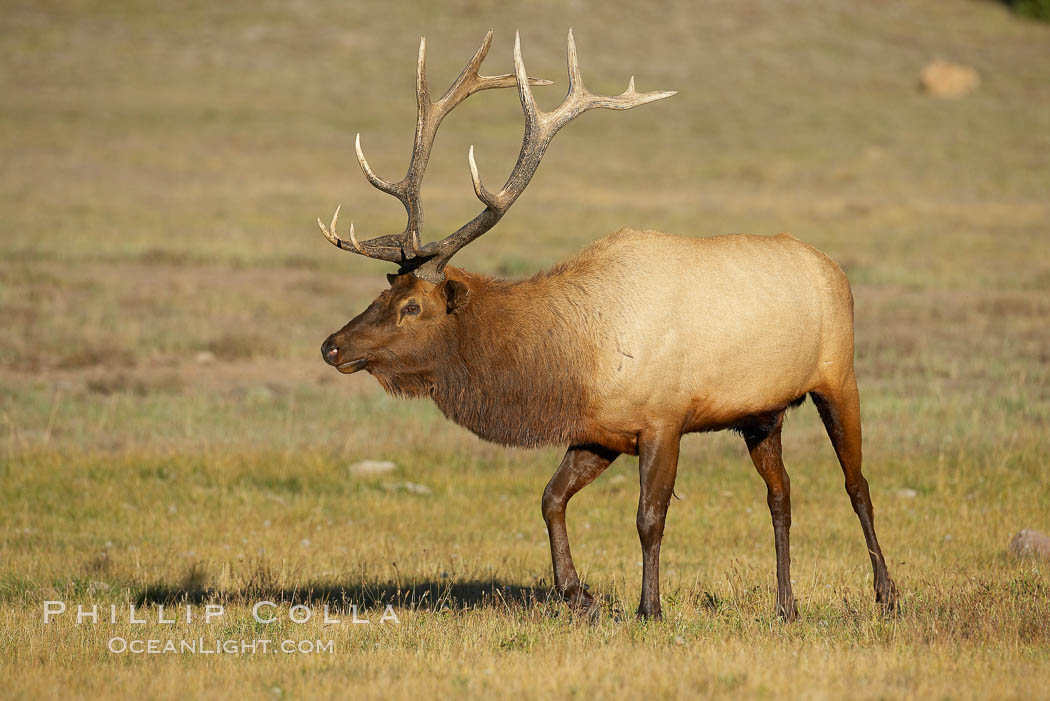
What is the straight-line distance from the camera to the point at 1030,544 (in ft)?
28.9

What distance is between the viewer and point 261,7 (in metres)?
65.6

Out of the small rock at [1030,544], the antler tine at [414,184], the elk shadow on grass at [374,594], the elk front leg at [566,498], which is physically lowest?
the elk shadow on grass at [374,594]

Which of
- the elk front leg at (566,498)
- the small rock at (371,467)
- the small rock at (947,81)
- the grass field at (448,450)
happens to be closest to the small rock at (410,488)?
the grass field at (448,450)

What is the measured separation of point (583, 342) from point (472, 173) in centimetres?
111

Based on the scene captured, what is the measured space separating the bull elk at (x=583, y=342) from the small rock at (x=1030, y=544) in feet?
5.17

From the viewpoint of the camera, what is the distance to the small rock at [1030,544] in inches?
344

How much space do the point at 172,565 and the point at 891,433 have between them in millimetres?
6844

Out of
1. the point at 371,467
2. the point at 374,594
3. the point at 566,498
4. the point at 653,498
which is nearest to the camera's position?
the point at 653,498

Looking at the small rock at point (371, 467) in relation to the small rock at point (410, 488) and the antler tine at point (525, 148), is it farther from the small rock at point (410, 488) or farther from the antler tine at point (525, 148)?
the antler tine at point (525, 148)

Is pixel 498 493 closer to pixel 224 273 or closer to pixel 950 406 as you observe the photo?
pixel 950 406

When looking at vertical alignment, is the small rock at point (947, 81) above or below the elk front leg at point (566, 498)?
above

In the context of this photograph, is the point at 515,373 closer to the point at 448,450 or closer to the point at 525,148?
the point at 525,148

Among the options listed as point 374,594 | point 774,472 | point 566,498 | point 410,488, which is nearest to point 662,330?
point 566,498

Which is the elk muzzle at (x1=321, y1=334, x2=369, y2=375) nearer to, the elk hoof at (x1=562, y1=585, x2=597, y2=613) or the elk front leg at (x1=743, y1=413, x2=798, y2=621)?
the elk hoof at (x1=562, y1=585, x2=597, y2=613)
